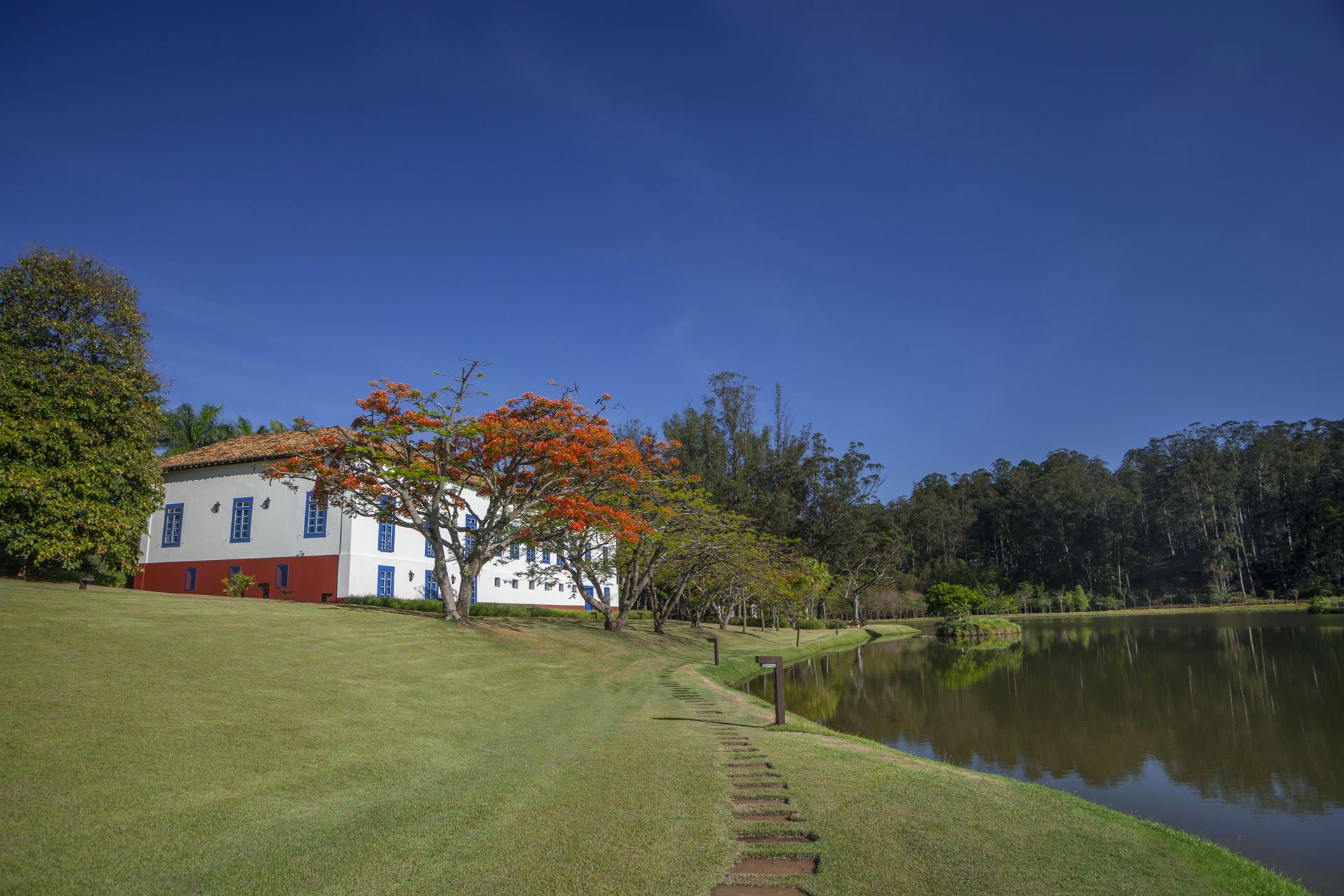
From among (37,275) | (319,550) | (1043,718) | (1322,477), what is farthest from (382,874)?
(1322,477)

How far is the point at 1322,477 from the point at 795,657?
68.7 meters

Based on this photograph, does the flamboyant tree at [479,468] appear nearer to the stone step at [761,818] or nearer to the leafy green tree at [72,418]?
the leafy green tree at [72,418]

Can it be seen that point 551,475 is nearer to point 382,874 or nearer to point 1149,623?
point 382,874

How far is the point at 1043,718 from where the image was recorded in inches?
717

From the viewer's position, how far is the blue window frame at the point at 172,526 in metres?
29.7

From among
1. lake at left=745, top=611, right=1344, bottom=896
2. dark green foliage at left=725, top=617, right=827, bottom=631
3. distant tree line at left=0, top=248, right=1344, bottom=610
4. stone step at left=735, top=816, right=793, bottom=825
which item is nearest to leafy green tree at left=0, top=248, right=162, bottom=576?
distant tree line at left=0, top=248, right=1344, bottom=610

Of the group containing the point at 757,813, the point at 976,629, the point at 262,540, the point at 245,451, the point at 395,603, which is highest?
the point at 245,451

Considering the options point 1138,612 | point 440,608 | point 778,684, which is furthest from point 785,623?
point 778,684

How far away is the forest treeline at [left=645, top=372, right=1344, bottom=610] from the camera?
5878 centimetres

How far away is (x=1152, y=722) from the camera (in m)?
17.4

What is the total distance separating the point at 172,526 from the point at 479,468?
50.7 ft

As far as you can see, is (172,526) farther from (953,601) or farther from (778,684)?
(953,601)

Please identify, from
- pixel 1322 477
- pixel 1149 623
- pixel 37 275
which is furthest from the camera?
pixel 1322 477

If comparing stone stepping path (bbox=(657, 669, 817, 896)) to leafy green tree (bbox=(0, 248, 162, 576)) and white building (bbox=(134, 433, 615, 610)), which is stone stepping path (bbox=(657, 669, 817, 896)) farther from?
leafy green tree (bbox=(0, 248, 162, 576))
